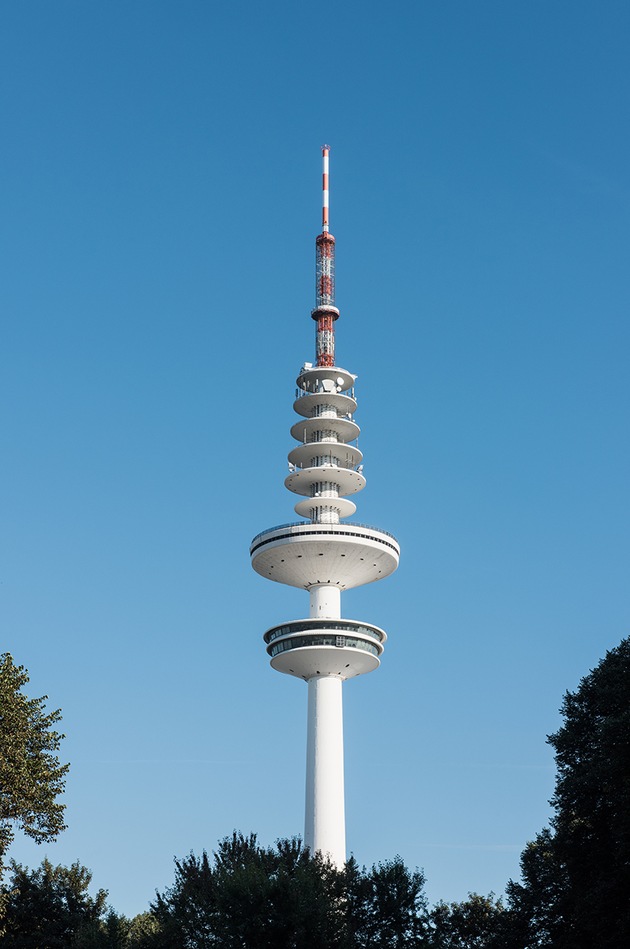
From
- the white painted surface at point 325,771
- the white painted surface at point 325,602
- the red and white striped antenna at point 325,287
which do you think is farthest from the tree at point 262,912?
the red and white striped antenna at point 325,287

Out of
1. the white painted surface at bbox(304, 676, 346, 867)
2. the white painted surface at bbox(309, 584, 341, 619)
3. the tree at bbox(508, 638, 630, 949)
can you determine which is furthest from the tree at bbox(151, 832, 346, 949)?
the white painted surface at bbox(309, 584, 341, 619)

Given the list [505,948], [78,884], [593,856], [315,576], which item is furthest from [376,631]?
[593,856]

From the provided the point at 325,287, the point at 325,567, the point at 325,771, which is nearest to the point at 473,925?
the point at 325,771

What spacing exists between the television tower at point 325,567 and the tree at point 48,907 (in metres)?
20.1

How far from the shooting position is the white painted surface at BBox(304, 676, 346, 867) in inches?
4144

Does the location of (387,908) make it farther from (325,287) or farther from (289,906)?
(325,287)

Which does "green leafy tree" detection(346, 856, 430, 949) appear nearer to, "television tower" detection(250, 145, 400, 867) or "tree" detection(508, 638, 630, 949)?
"tree" detection(508, 638, 630, 949)

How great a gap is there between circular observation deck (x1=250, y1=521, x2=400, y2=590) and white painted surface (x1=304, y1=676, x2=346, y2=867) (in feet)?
32.6

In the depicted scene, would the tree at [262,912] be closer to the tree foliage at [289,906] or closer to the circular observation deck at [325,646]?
the tree foliage at [289,906]

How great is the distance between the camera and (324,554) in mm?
113812

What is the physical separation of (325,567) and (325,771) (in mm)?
18748

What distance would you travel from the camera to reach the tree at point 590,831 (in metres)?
60.9

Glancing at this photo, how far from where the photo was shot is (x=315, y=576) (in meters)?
116

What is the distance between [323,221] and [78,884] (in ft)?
234
